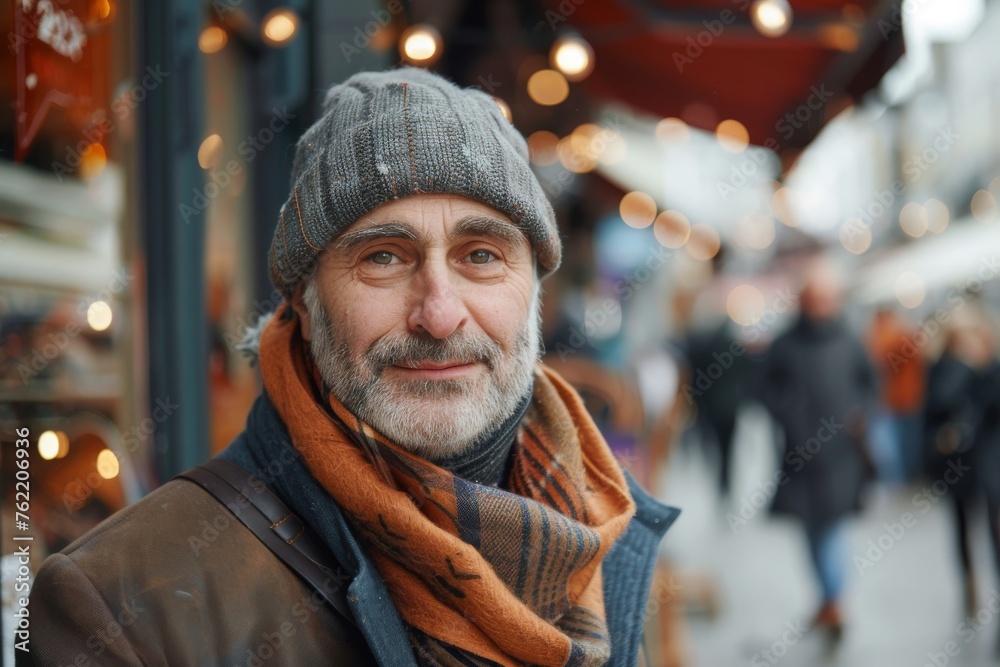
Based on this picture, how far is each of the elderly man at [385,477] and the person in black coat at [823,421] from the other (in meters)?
4.21

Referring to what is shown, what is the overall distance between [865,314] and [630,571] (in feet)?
85.9

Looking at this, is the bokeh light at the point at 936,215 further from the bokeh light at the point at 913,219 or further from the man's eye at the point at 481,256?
the man's eye at the point at 481,256

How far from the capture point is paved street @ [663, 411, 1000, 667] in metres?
5.15

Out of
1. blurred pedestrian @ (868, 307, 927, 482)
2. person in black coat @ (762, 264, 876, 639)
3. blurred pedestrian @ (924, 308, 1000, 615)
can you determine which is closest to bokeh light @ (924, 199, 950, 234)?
blurred pedestrian @ (868, 307, 927, 482)

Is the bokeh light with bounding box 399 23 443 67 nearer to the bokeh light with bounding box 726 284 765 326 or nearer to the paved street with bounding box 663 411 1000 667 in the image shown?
the paved street with bounding box 663 411 1000 667

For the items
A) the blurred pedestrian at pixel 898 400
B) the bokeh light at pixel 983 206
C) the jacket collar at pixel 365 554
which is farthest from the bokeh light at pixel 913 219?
the jacket collar at pixel 365 554

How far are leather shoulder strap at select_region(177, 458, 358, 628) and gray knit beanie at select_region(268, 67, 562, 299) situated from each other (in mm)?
428

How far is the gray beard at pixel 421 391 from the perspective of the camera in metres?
1.67

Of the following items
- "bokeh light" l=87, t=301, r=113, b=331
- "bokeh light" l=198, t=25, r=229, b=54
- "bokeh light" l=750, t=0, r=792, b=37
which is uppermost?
"bokeh light" l=750, t=0, r=792, b=37

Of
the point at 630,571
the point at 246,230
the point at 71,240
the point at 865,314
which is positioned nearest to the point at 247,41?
the point at 246,230

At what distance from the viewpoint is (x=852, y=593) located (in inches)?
249

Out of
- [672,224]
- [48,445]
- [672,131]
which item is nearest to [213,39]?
[48,445]

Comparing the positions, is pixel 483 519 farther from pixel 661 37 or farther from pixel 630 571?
pixel 661 37

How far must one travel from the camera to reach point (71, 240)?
2.82 meters
